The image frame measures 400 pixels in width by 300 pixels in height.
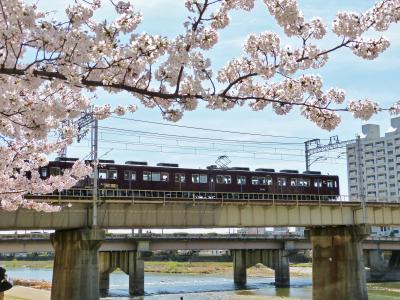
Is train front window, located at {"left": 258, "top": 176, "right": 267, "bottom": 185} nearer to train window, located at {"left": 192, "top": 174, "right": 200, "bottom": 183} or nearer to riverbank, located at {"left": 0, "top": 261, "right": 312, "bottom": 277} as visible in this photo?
train window, located at {"left": 192, "top": 174, "right": 200, "bottom": 183}

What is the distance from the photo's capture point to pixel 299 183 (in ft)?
146

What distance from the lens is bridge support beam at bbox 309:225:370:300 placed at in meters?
37.8

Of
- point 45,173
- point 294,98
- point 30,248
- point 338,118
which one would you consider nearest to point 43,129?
point 294,98

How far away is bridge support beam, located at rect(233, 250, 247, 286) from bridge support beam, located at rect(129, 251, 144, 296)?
51.0 feet

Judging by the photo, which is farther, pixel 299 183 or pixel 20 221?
pixel 299 183

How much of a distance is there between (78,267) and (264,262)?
4178 centimetres

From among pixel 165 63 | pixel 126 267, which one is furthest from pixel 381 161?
pixel 165 63

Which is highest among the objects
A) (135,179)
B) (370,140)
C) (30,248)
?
Result: (370,140)

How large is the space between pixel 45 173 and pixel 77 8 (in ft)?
95.7

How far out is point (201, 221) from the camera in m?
34.8

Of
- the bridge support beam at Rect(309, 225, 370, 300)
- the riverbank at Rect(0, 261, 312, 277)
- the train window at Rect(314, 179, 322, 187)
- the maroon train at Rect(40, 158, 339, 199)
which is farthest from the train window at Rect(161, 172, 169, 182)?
the riverbank at Rect(0, 261, 312, 277)

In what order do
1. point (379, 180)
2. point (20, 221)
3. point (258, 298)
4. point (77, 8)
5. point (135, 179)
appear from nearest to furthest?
point (77, 8) < point (20, 221) < point (135, 179) < point (258, 298) < point (379, 180)

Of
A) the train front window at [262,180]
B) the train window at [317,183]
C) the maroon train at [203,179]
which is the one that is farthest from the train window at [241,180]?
the train window at [317,183]

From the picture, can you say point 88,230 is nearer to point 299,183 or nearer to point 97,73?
point 299,183
